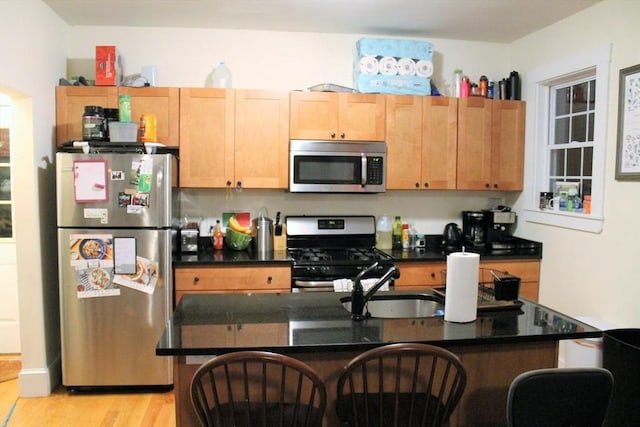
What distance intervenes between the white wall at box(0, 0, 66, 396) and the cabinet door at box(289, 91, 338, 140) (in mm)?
1679

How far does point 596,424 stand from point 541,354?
47cm

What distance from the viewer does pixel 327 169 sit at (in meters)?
3.57

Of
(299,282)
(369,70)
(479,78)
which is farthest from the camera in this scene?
(479,78)

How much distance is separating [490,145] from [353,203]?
1191mm

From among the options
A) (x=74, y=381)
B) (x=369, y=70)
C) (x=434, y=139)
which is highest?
(x=369, y=70)

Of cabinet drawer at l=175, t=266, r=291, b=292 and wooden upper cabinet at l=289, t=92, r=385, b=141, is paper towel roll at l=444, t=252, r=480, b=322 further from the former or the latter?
wooden upper cabinet at l=289, t=92, r=385, b=141

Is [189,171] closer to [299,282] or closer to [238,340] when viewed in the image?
[299,282]

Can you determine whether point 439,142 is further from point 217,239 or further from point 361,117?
point 217,239

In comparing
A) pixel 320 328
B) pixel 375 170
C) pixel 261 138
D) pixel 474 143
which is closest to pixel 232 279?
pixel 261 138

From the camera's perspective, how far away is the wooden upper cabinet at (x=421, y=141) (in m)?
3.65

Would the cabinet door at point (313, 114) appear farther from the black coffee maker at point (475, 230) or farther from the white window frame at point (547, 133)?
the white window frame at point (547, 133)

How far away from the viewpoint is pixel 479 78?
13.2 feet

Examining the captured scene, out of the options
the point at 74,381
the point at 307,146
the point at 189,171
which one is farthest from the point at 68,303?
the point at 307,146

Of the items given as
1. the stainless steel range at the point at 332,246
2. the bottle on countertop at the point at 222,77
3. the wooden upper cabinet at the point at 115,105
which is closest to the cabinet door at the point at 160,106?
the wooden upper cabinet at the point at 115,105
